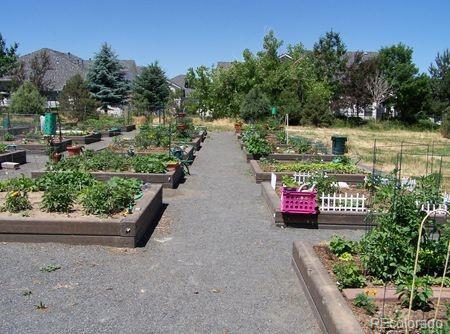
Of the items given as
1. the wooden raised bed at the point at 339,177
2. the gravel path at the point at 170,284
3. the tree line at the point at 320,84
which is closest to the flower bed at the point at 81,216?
the gravel path at the point at 170,284

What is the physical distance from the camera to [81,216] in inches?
302

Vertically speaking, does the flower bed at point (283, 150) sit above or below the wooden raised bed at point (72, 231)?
above

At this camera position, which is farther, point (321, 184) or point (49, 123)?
point (49, 123)

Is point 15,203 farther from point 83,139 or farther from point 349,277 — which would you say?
point 83,139

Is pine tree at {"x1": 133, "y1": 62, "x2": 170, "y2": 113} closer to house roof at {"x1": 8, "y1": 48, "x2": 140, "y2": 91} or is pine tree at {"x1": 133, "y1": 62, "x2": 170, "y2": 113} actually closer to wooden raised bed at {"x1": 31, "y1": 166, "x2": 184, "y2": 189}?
house roof at {"x1": 8, "y1": 48, "x2": 140, "y2": 91}

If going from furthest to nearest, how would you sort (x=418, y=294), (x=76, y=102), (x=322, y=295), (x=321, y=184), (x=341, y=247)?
(x=76, y=102)
(x=321, y=184)
(x=341, y=247)
(x=322, y=295)
(x=418, y=294)

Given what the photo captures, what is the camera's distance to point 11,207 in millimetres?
7859

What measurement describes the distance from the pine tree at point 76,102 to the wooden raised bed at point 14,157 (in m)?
19.2

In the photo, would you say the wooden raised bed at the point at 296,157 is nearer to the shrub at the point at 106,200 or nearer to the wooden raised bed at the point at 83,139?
the shrub at the point at 106,200

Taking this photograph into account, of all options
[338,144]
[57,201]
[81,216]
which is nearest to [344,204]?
[81,216]

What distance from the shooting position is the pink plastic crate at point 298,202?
28.8 ft

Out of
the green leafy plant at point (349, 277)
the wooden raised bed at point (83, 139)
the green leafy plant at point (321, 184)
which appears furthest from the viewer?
the wooden raised bed at point (83, 139)

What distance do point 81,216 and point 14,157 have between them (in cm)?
985

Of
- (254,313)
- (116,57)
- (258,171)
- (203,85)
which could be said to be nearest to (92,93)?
(116,57)
